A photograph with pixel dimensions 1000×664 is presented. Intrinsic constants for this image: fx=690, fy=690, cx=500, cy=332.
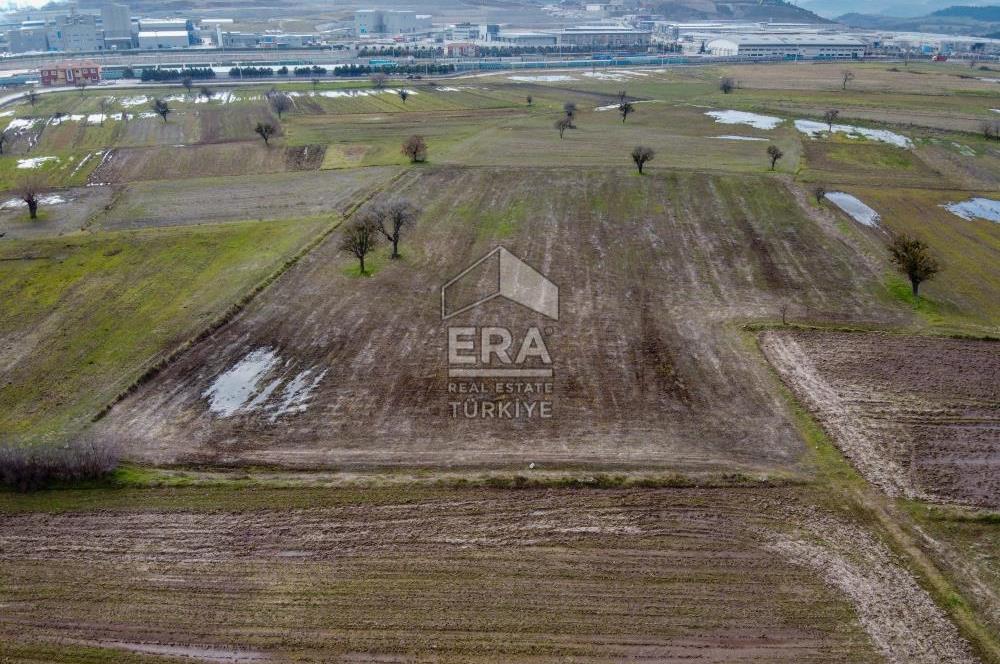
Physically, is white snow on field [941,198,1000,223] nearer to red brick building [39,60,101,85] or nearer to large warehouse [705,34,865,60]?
large warehouse [705,34,865,60]

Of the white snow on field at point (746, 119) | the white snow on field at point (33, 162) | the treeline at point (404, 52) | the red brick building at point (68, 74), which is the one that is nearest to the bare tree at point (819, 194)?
the white snow on field at point (746, 119)

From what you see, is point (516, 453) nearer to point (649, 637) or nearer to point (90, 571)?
point (649, 637)

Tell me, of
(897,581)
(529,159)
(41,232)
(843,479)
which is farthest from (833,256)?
(41,232)

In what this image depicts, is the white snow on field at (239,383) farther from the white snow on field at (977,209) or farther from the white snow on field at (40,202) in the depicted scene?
the white snow on field at (977,209)

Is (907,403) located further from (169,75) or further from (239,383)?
(169,75)

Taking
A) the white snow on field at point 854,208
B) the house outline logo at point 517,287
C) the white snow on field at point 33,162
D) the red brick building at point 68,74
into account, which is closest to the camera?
the house outline logo at point 517,287
